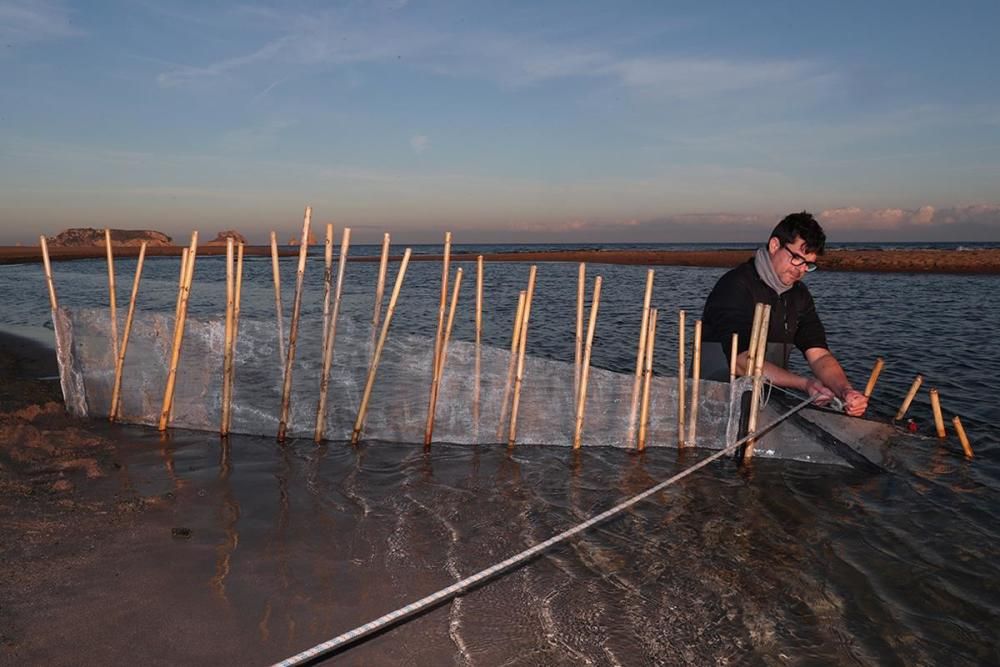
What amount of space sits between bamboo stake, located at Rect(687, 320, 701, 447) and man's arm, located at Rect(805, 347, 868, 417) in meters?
0.95

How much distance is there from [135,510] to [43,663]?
5.72 feet

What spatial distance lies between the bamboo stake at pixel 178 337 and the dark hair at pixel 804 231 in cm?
498

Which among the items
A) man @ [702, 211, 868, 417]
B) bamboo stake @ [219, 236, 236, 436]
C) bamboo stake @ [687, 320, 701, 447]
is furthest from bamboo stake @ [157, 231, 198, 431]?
man @ [702, 211, 868, 417]

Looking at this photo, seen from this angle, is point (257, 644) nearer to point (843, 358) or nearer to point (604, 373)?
point (604, 373)

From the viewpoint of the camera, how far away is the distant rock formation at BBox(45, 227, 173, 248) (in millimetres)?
81000

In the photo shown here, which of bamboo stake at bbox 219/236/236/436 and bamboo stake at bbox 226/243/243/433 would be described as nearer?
bamboo stake at bbox 219/236/236/436

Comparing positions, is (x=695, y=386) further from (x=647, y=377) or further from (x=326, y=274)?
(x=326, y=274)

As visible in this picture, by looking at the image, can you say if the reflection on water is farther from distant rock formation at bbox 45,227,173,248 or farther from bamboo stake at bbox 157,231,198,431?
distant rock formation at bbox 45,227,173,248

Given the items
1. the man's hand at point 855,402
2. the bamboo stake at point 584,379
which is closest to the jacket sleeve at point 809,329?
the man's hand at point 855,402

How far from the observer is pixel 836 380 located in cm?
544

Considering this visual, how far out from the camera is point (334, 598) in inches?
145

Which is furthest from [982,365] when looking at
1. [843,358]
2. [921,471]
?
[921,471]

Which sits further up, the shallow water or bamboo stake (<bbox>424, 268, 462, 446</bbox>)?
bamboo stake (<bbox>424, 268, 462, 446</bbox>)

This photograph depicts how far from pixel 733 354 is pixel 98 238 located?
94.3 meters
